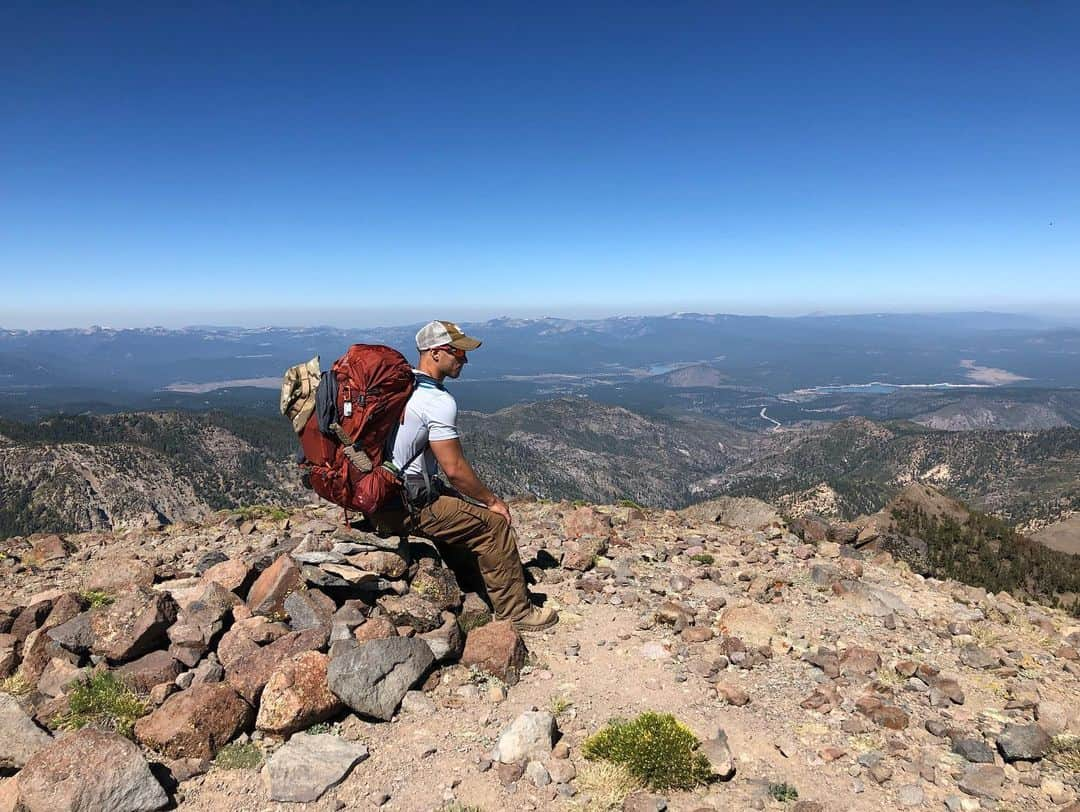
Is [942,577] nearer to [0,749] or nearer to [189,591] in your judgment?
[189,591]

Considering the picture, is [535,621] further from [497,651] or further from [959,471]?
[959,471]

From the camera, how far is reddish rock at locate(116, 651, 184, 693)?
5.76 metres

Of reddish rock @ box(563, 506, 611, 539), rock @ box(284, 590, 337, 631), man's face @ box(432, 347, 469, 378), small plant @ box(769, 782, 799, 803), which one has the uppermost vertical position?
man's face @ box(432, 347, 469, 378)

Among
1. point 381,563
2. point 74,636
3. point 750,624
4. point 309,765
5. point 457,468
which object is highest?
point 457,468

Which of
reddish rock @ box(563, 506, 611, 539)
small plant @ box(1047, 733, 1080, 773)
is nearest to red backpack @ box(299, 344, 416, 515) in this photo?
reddish rock @ box(563, 506, 611, 539)

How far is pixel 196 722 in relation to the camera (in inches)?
201

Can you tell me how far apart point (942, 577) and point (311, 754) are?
1243 cm

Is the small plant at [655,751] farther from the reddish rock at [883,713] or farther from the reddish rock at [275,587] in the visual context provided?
the reddish rock at [275,587]

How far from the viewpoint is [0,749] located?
15.7ft

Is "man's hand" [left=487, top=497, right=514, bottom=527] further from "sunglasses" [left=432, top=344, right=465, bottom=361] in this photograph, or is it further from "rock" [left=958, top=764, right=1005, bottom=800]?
"rock" [left=958, top=764, right=1005, bottom=800]

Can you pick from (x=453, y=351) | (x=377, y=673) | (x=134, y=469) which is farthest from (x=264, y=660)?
(x=134, y=469)

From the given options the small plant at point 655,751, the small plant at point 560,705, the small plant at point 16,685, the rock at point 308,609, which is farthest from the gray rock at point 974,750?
the small plant at point 16,685

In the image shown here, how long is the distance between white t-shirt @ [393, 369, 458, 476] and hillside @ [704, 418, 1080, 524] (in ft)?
316

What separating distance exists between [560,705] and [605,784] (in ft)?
3.95
